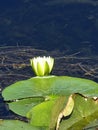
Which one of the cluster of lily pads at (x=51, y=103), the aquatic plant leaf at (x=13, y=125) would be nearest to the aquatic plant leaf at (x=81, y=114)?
the cluster of lily pads at (x=51, y=103)

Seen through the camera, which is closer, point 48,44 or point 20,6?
point 48,44

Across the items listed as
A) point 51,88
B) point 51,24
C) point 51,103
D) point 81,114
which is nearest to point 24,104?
point 51,88

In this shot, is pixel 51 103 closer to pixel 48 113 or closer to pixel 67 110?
pixel 48 113

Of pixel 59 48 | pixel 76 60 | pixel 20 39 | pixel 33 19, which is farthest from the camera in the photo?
pixel 33 19

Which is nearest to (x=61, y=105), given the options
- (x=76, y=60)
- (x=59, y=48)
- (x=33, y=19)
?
(x=76, y=60)

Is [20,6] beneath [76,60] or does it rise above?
above

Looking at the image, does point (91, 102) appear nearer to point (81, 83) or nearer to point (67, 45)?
point (81, 83)

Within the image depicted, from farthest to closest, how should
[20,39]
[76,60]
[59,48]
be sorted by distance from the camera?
[20,39] → [59,48] → [76,60]
